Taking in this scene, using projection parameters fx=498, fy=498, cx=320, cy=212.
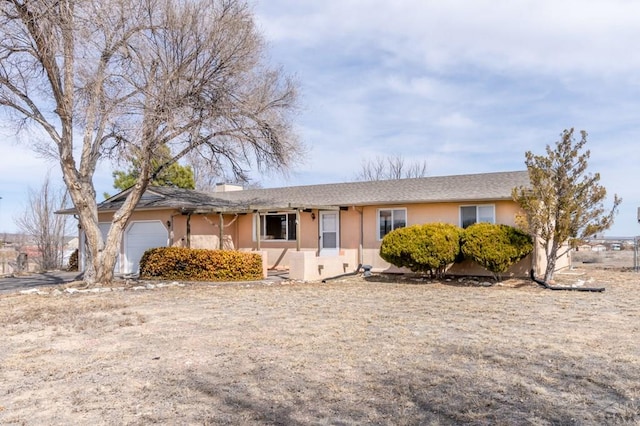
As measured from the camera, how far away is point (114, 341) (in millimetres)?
7000

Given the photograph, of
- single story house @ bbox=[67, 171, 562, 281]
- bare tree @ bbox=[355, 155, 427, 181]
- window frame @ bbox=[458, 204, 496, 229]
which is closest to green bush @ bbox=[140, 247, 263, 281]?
single story house @ bbox=[67, 171, 562, 281]

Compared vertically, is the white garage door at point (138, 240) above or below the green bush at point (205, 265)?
above

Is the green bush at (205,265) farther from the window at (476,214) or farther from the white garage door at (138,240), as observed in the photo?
the window at (476,214)

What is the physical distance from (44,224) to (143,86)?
13241mm

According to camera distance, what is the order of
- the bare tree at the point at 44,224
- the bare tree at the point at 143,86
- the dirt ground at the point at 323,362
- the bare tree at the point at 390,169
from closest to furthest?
the dirt ground at the point at 323,362 < the bare tree at the point at 143,86 < the bare tree at the point at 44,224 < the bare tree at the point at 390,169

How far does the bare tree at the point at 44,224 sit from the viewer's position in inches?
913

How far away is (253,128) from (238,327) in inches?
337

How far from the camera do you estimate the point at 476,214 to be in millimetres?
15484

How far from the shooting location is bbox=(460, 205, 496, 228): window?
601 inches

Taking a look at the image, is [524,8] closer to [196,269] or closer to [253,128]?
[253,128]

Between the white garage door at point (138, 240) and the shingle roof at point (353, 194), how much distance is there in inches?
36.8

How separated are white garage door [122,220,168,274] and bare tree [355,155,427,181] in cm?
2569

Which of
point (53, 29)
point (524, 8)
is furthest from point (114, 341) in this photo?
point (524, 8)

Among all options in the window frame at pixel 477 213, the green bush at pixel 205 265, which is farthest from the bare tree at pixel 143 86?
the window frame at pixel 477 213
